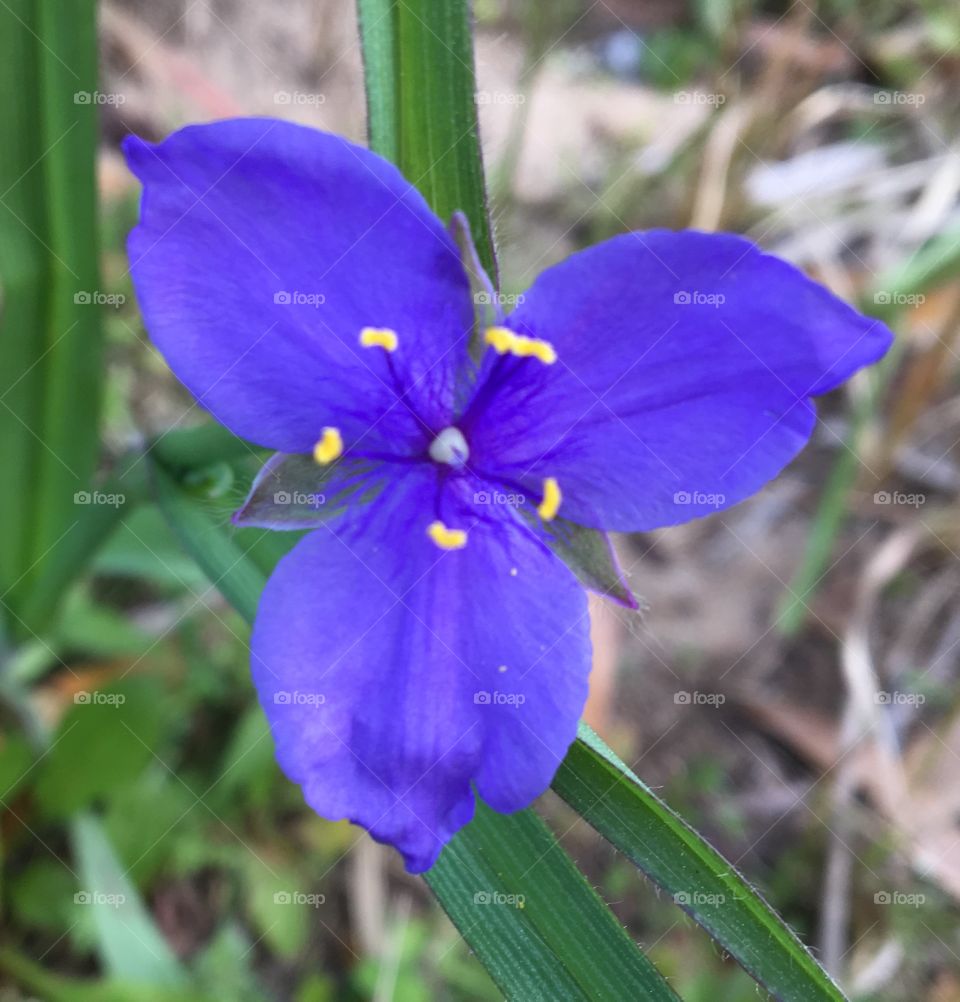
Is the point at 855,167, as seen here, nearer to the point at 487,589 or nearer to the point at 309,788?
the point at 487,589

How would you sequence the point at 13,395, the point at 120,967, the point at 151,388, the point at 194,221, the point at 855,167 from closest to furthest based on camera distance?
the point at 194,221 < the point at 13,395 < the point at 120,967 < the point at 151,388 < the point at 855,167

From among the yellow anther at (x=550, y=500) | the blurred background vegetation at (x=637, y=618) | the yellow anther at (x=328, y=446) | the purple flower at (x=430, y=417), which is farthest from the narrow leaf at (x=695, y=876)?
the blurred background vegetation at (x=637, y=618)

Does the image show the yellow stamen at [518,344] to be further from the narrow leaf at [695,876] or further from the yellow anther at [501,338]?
the narrow leaf at [695,876]

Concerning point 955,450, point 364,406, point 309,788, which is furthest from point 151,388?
point 955,450

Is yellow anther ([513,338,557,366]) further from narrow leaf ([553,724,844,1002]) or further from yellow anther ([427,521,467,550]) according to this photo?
narrow leaf ([553,724,844,1002])

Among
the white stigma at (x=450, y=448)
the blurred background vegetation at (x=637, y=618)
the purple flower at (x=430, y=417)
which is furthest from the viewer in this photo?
the blurred background vegetation at (x=637, y=618)
